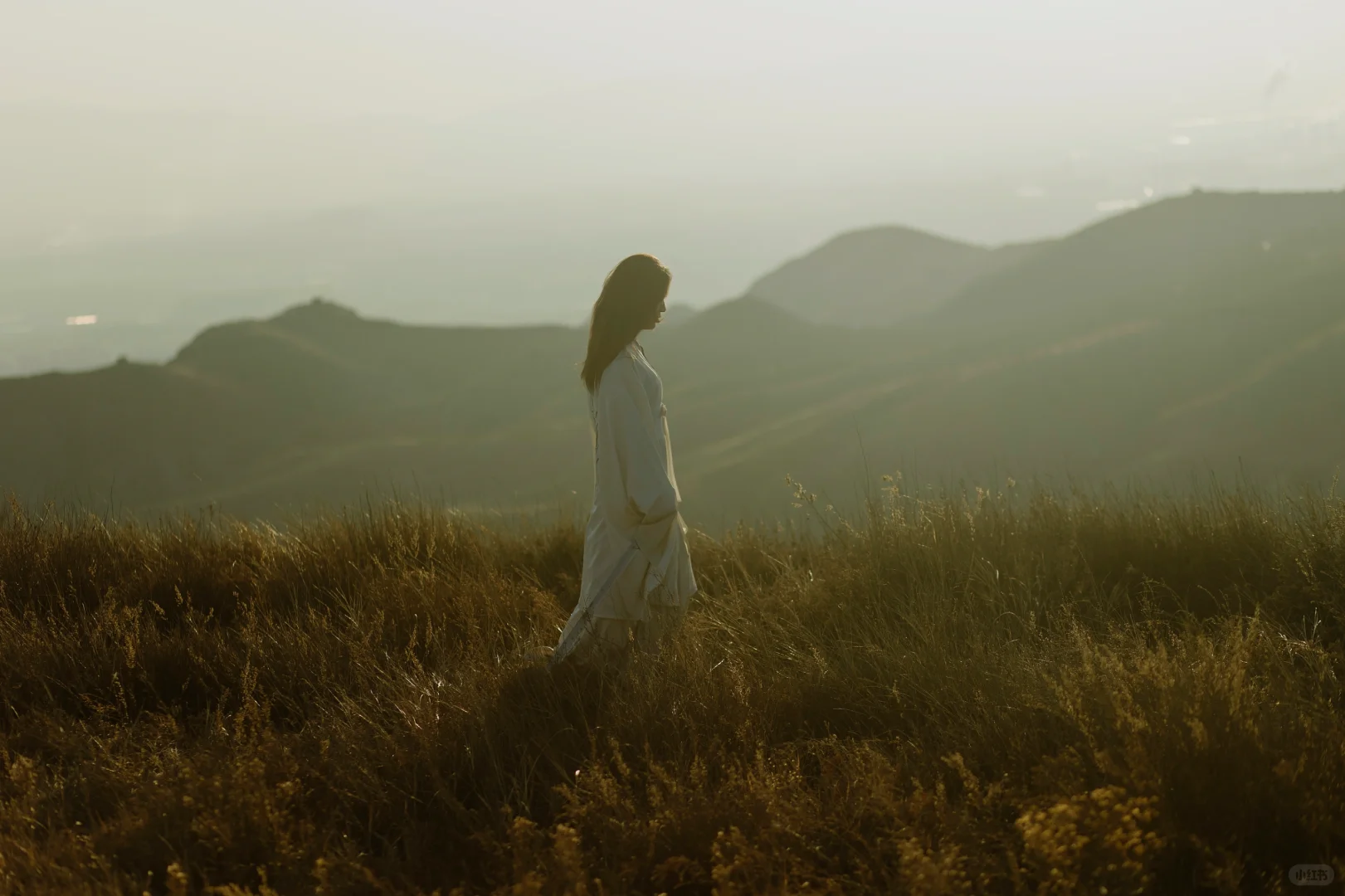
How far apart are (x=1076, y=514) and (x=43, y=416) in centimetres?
7971

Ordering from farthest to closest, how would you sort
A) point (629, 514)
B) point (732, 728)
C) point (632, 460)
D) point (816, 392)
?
point (816, 392)
point (629, 514)
point (632, 460)
point (732, 728)

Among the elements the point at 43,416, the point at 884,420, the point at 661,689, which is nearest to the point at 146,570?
the point at 661,689

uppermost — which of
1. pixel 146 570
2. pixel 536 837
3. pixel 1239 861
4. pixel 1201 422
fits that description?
pixel 146 570

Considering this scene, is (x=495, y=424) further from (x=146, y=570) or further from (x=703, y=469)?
(x=146, y=570)

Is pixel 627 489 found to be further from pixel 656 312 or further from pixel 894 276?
pixel 894 276

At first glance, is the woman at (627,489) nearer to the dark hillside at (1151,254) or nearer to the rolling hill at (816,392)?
the rolling hill at (816,392)

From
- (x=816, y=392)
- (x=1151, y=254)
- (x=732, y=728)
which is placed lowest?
(x=816, y=392)

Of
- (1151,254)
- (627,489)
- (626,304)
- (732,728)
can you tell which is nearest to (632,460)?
(627,489)

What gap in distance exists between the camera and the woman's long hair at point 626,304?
4.84 m

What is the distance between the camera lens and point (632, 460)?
4.79 meters

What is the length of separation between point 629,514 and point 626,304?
95 cm

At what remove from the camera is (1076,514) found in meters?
7.25

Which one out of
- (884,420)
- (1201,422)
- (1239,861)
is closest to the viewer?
(1239,861)

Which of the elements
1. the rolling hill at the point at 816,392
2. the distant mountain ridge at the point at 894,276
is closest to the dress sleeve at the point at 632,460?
the rolling hill at the point at 816,392
